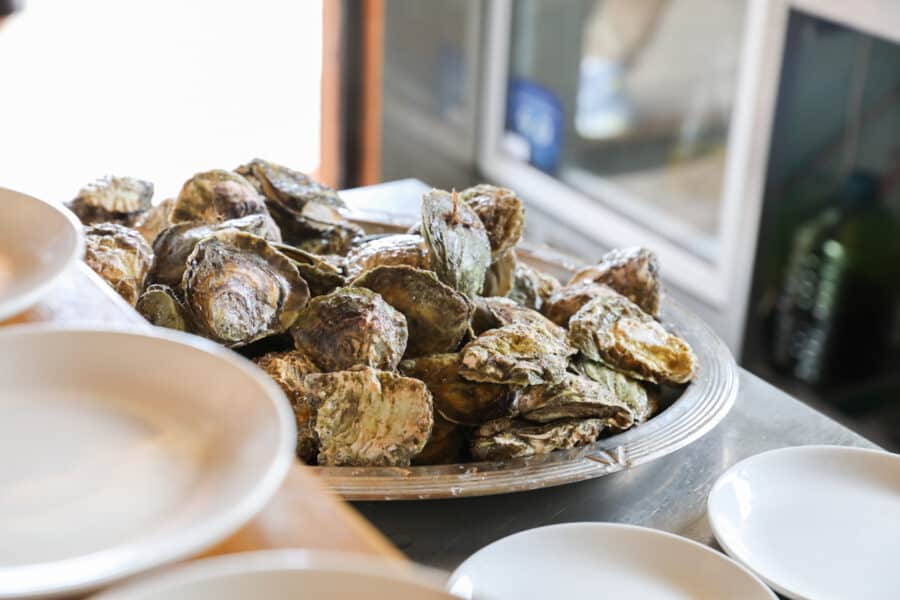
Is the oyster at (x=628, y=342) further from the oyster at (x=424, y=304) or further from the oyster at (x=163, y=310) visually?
the oyster at (x=163, y=310)

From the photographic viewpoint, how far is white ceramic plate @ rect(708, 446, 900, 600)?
0.83m

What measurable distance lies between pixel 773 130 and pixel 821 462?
132 cm

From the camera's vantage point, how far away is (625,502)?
942 millimetres

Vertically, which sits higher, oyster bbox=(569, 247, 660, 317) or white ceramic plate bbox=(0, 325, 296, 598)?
white ceramic plate bbox=(0, 325, 296, 598)

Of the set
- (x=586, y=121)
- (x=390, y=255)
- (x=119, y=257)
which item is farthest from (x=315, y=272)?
(x=586, y=121)

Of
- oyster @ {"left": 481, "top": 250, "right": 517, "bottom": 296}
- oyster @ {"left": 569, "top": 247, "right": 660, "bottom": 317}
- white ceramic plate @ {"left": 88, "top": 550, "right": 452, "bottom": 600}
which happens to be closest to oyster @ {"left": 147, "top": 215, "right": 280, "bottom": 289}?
oyster @ {"left": 481, "top": 250, "right": 517, "bottom": 296}

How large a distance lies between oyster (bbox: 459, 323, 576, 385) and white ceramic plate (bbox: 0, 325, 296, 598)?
47 cm

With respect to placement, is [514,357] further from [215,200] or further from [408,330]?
[215,200]

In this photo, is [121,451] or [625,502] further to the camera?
[625,502]

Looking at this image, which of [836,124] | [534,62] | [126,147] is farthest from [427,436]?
[126,147]

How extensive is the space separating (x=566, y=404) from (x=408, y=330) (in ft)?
0.50

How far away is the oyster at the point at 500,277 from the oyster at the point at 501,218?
1 cm

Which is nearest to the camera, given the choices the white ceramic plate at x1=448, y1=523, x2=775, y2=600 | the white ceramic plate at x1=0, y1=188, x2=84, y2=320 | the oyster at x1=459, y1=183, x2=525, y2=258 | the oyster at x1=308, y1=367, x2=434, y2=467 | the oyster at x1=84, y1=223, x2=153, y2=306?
the white ceramic plate at x1=0, y1=188, x2=84, y2=320

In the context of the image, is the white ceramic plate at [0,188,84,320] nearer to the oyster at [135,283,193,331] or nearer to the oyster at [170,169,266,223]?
the oyster at [135,283,193,331]
